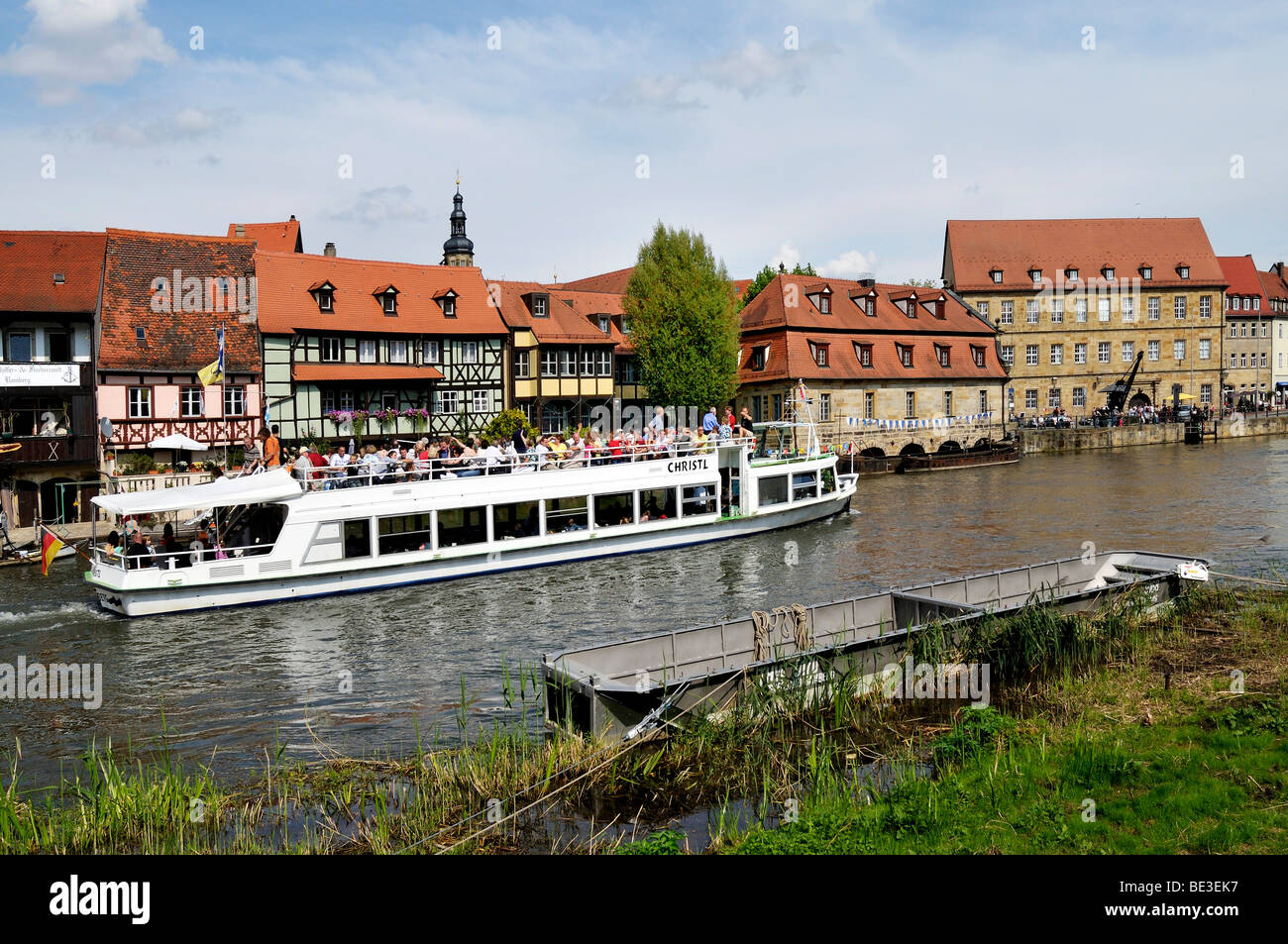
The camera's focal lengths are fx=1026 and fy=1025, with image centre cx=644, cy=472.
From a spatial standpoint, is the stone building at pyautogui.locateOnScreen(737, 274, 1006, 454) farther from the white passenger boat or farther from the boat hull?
the white passenger boat

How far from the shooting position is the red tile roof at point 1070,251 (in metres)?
76.1

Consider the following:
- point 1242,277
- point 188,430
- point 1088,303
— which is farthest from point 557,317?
point 1242,277

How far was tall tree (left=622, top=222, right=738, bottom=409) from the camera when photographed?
5419cm

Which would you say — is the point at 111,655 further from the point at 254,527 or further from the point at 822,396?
the point at 822,396

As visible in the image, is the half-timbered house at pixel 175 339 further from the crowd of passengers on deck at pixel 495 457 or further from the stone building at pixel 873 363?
the stone building at pixel 873 363

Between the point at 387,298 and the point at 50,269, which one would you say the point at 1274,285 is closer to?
the point at 387,298

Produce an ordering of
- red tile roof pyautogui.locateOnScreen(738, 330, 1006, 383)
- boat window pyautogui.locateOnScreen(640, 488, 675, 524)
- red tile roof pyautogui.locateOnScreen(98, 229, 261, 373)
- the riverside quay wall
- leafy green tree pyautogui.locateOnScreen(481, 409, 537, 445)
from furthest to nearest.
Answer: the riverside quay wall, red tile roof pyautogui.locateOnScreen(738, 330, 1006, 383), leafy green tree pyautogui.locateOnScreen(481, 409, 537, 445), red tile roof pyautogui.locateOnScreen(98, 229, 261, 373), boat window pyautogui.locateOnScreen(640, 488, 675, 524)

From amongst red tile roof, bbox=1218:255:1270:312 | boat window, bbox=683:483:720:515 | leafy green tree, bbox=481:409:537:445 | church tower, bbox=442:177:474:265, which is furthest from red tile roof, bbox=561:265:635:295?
red tile roof, bbox=1218:255:1270:312

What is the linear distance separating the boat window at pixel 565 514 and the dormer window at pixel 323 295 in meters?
22.8

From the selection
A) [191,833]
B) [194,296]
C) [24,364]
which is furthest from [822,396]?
[191,833]

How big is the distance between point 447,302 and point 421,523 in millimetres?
26026

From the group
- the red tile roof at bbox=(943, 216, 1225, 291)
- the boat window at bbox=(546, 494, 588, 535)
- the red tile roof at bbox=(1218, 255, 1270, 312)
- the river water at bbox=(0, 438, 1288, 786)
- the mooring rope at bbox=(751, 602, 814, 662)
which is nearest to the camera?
the mooring rope at bbox=(751, 602, 814, 662)

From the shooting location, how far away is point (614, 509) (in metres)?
29.8

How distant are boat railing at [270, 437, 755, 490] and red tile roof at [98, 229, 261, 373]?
16464 mm
